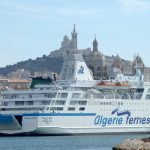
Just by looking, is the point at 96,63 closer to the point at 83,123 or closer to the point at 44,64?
the point at 83,123

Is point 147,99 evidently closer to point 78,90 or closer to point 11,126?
point 78,90

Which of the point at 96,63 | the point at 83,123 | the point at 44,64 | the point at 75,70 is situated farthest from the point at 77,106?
the point at 44,64

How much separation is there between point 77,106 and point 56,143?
10163 mm

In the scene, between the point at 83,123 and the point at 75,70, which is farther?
the point at 75,70

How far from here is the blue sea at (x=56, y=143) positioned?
40.5 meters

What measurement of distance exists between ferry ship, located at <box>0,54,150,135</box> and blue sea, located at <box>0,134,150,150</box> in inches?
52.6

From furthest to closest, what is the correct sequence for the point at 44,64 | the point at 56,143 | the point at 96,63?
the point at 44,64
the point at 96,63
the point at 56,143

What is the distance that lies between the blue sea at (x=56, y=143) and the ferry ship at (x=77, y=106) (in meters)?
1.34

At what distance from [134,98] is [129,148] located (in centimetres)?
3371

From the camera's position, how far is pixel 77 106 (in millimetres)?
54938

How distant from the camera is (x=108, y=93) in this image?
58.5 metres

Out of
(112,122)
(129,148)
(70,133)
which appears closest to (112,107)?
(112,122)

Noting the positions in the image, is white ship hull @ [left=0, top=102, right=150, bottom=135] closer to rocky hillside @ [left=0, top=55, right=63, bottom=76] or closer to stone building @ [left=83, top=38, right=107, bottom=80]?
stone building @ [left=83, top=38, right=107, bottom=80]

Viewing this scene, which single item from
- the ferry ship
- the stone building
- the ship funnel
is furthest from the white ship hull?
the stone building
